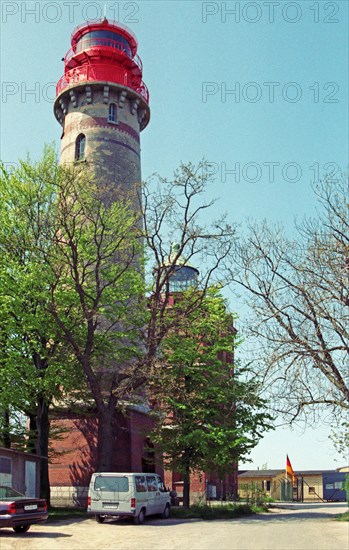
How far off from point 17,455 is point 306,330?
37.5ft

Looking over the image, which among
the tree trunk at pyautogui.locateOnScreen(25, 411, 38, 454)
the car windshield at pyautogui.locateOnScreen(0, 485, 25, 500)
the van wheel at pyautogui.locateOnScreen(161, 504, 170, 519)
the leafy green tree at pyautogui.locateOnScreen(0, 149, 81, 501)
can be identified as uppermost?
the leafy green tree at pyautogui.locateOnScreen(0, 149, 81, 501)

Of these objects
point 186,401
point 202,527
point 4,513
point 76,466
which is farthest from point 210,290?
point 4,513

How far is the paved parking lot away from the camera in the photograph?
14.7 metres

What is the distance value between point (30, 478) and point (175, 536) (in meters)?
8.00

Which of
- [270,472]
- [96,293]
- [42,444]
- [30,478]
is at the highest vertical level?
[96,293]

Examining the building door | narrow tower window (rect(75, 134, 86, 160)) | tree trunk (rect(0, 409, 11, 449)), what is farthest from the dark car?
narrow tower window (rect(75, 134, 86, 160))

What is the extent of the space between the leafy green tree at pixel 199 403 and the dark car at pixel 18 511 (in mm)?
10063

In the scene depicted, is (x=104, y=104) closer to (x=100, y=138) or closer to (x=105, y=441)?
(x=100, y=138)

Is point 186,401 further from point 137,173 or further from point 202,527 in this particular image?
point 137,173

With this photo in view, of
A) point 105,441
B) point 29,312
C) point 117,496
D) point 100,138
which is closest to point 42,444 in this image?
point 105,441

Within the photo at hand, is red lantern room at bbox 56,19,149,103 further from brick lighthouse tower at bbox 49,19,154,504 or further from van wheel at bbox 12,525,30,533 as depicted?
van wheel at bbox 12,525,30,533

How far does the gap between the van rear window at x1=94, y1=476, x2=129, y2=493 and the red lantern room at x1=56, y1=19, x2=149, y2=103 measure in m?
25.2

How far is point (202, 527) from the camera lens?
20.4 meters

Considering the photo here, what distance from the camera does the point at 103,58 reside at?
126 ft
